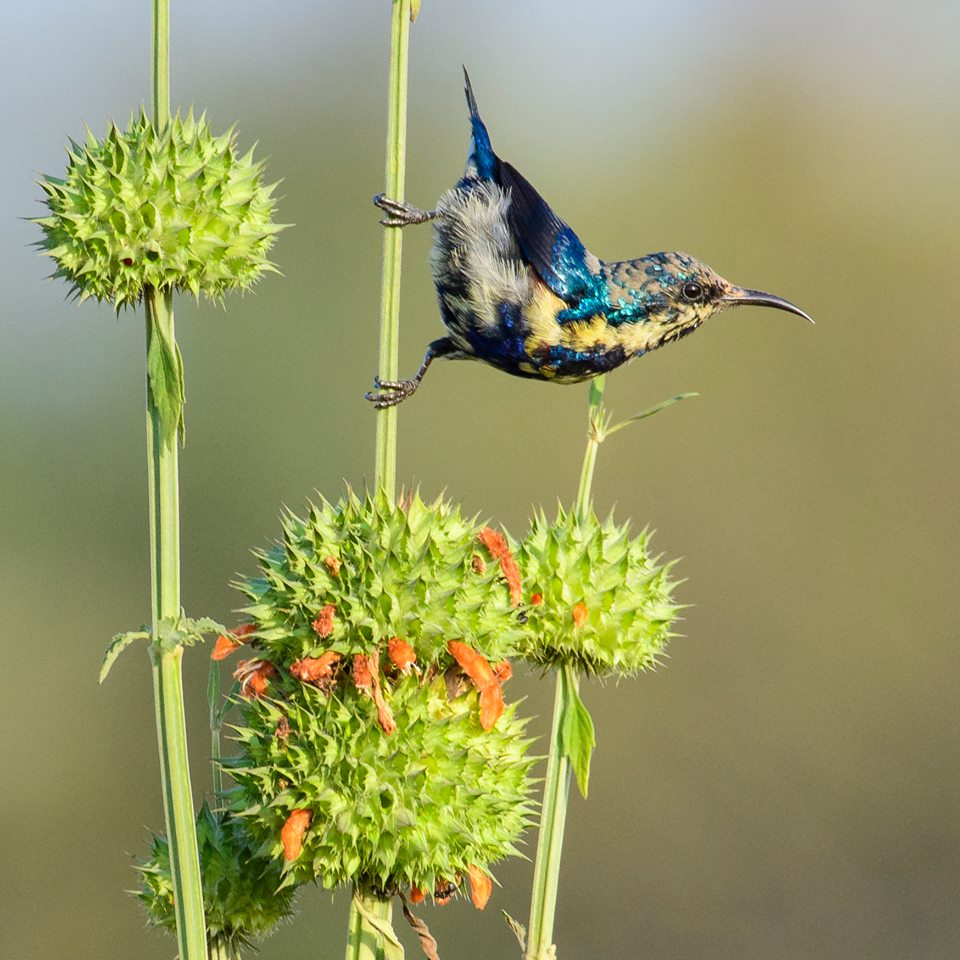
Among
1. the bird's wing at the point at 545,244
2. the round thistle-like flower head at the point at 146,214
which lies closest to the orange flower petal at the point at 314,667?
the round thistle-like flower head at the point at 146,214

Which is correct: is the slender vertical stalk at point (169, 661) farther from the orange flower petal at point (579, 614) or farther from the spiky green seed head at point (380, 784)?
the orange flower petal at point (579, 614)

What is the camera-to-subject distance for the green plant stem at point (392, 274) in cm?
175

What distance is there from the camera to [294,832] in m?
1.72

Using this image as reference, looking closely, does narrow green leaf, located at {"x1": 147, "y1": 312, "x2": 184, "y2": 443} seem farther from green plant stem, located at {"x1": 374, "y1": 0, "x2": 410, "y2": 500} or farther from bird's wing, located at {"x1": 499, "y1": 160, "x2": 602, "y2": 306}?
bird's wing, located at {"x1": 499, "y1": 160, "x2": 602, "y2": 306}

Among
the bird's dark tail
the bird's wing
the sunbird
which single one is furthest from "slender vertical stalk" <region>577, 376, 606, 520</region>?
the bird's dark tail

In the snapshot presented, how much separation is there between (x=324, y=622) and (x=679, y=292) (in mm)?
2023

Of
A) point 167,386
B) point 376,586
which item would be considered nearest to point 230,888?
point 376,586

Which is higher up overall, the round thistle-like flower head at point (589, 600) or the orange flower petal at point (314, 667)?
the round thistle-like flower head at point (589, 600)

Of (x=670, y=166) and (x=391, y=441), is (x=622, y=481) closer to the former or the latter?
(x=670, y=166)

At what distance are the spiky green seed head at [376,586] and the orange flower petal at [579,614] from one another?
0.23 m

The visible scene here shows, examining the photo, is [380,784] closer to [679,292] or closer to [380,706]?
[380,706]

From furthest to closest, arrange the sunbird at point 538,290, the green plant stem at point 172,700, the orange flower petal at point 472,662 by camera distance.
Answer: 1. the sunbird at point 538,290
2. the orange flower petal at point 472,662
3. the green plant stem at point 172,700

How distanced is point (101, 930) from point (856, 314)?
715 centimetres

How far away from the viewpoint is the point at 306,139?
9.77 m
